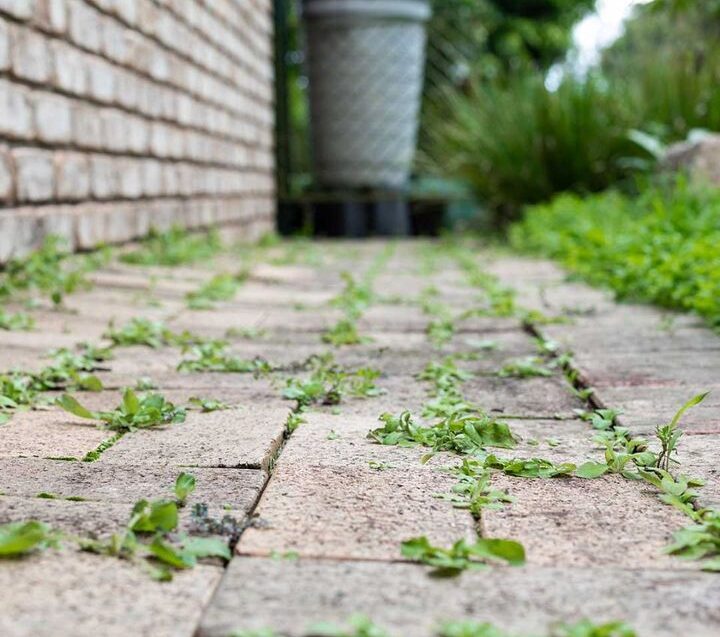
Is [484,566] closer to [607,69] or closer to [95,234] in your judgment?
[95,234]

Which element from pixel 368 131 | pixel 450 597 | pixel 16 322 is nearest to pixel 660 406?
pixel 450 597

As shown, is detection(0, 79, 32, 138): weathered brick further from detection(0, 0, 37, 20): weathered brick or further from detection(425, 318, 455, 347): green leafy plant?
detection(425, 318, 455, 347): green leafy plant

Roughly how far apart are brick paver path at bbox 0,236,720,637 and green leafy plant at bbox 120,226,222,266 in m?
1.29

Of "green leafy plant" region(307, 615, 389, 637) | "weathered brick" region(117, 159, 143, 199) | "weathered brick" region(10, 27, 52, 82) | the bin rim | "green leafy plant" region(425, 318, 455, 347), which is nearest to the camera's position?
"green leafy plant" region(307, 615, 389, 637)

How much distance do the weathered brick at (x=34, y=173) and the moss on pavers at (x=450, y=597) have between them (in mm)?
2190

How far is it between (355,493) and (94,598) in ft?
1.41

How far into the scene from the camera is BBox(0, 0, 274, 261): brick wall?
9.69ft

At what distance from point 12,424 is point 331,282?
249 centimetres

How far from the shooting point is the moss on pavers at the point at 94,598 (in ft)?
2.91

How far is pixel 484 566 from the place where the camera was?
3.42 ft

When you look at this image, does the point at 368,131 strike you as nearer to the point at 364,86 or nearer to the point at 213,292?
the point at 364,86

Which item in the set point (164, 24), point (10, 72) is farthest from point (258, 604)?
point (164, 24)

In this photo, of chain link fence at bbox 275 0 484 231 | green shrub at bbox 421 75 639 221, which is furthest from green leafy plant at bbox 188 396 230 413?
chain link fence at bbox 275 0 484 231

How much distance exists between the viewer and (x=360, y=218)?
25.7 feet
